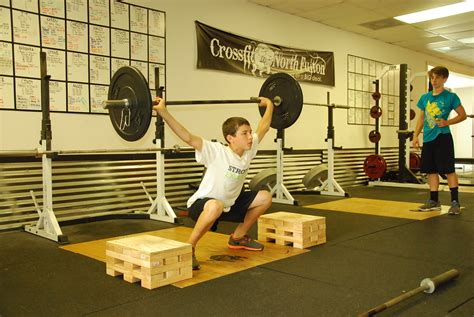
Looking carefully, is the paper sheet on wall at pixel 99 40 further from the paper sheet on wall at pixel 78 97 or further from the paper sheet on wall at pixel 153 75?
the paper sheet on wall at pixel 153 75

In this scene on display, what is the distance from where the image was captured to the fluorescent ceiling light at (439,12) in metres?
6.09

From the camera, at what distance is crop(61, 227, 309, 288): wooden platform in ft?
8.29

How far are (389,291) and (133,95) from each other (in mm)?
1938

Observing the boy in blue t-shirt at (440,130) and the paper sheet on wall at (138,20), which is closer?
the boy in blue t-shirt at (440,130)

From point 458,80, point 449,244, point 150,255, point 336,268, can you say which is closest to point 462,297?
point 336,268

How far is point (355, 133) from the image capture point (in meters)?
7.60

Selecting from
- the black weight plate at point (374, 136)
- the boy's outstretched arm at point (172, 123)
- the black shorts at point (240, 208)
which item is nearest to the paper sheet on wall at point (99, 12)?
the boy's outstretched arm at point (172, 123)

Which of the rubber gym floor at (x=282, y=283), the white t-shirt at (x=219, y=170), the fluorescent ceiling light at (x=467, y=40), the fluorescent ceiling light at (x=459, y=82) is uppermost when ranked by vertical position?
the fluorescent ceiling light at (x=467, y=40)

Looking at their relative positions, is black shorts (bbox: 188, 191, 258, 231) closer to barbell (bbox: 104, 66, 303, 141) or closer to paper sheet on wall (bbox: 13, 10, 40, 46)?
barbell (bbox: 104, 66, 303, 141)

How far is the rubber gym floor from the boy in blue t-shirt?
0.89 m

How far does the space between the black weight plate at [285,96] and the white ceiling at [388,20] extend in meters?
2.10

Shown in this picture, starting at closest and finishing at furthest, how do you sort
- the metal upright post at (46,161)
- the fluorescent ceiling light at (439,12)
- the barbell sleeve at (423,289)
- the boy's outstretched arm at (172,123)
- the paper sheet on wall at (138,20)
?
the barbell sleeve at (423,289), the boy's outstretched arm at (172,123), the metal upright post at (46,161), the paper sheet on wall at (138,20), the fluorescent ceiling light at (439,12)

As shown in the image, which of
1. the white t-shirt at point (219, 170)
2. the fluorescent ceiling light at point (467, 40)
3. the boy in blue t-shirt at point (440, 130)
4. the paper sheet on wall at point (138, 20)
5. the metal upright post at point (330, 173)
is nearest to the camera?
the white t-shirt at point (219, 170)

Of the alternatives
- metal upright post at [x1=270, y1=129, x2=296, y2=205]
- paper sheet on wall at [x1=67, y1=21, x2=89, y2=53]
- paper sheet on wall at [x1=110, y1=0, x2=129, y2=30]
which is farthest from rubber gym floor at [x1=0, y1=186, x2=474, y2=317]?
paper sheet on wall at [x1=110, y1=0, x2=129, y2=30]
